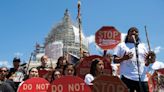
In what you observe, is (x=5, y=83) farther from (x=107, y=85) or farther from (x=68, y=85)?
(x=107, y=85)

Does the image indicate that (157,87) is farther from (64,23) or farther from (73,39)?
(64,23)

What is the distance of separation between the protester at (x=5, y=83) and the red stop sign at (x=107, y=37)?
296 centimetres

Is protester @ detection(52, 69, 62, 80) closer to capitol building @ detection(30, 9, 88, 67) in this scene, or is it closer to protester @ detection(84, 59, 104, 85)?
protester @ detection(84, 59, 104, 85)

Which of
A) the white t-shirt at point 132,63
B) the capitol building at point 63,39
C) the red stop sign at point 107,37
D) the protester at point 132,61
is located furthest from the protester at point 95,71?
the capitol building at point 63,39

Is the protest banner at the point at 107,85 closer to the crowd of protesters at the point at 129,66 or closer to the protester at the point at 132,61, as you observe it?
the crowd of protesters at the point at 129,66

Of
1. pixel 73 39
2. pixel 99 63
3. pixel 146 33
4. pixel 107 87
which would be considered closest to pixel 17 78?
pixel 99 63

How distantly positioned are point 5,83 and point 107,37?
13.2 ft

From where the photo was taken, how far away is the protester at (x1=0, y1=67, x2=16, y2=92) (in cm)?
939

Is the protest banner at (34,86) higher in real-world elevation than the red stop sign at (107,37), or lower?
lower

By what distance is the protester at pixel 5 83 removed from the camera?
939 centimetres

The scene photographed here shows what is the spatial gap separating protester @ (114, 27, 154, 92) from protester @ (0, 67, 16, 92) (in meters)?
2.22

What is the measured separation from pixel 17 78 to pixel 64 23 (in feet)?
360

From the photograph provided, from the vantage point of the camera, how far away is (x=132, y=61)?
9234 mm

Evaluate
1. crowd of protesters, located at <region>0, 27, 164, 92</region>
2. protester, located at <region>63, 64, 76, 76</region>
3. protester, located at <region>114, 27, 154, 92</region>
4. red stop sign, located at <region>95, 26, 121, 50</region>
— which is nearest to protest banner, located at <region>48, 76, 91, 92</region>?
crowd of protesters, located at <region>0, 27, 164, 92</region>
